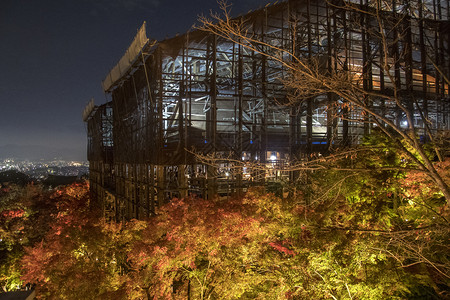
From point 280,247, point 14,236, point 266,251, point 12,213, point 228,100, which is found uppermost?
point 228,100

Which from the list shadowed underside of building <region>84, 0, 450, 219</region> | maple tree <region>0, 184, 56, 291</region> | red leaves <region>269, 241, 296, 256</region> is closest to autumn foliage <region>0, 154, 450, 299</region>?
red leaves <region>269, 241, 296, 256</region>

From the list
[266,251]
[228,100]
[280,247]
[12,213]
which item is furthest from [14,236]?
[280,247]

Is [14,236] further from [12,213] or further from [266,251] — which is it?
[266,251]

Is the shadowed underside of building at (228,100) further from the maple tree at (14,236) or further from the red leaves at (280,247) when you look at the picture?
the maple tree at (14,236)

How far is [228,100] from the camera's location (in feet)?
65.8

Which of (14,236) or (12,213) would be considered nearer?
(14,236)

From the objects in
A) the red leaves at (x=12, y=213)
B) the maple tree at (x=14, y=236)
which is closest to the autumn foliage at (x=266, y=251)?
the maple tree at (x=14, y=236)

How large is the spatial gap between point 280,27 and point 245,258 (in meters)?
17.2

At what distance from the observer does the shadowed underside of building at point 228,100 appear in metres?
18.4

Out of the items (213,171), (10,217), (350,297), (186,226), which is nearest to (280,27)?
(213,171)

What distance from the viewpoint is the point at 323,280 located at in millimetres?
9234

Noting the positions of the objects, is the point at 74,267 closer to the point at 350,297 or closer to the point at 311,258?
the point at 311,258

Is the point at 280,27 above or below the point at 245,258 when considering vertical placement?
above

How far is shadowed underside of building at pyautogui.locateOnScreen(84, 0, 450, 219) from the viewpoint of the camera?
60.2ft
